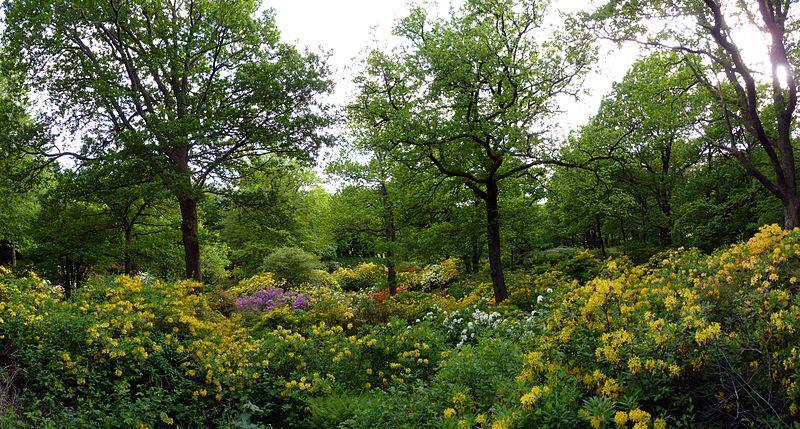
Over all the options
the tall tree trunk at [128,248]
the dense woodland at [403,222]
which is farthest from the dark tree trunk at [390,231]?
the tall tree trunk at [128,248]

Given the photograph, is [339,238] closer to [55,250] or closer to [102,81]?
[55,250]

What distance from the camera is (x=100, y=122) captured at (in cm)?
989

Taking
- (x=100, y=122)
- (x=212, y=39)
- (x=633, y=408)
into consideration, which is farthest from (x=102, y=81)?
(x=633, y=408)

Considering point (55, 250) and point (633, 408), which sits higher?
point (55, 250)

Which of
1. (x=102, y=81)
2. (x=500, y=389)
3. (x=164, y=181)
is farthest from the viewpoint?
(x=164, y=181)

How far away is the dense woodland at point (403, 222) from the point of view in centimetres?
320

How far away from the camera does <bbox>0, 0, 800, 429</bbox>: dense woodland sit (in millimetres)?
3201

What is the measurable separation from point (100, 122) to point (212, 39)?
9.74 feet

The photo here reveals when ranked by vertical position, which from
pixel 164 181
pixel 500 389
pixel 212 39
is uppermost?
pixel 212 39

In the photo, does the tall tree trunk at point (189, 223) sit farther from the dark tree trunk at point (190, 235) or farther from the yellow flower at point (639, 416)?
the yellow flower at point (639, 416)

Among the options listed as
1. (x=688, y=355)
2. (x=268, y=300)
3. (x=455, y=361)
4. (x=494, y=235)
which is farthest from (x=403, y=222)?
(x=688, y=355)

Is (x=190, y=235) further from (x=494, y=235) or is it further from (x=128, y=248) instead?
(x=494, y=235)

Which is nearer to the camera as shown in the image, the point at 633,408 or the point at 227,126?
the point at 633,408

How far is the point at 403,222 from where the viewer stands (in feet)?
41.5
